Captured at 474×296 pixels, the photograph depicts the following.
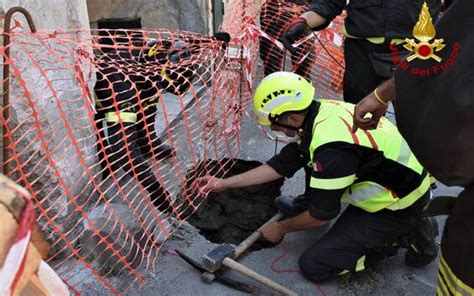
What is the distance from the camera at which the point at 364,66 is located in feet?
11.3

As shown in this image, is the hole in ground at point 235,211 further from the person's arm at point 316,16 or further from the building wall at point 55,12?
the building wall at point 55,12

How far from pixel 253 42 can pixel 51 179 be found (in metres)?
2.89

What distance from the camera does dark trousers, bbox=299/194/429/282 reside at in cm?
282

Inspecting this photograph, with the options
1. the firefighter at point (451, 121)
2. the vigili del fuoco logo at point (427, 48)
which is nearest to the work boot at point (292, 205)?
the firefighter at point (451, 121)

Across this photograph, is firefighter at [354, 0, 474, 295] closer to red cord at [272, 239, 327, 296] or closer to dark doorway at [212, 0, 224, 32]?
red cord at [272, 239, 327, 296]

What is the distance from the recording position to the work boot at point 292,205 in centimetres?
331

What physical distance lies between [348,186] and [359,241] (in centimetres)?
39

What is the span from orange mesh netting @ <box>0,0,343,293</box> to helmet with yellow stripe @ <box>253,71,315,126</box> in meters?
0.61

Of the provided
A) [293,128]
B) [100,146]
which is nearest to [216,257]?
[293,128]

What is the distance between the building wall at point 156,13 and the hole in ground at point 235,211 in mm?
2587

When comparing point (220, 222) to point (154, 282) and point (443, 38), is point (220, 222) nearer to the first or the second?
point (154, 282)

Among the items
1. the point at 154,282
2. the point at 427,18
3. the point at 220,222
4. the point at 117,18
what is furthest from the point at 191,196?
the point at 117,18

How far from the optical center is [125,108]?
3008mm

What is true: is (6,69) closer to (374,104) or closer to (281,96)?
(281,96)
